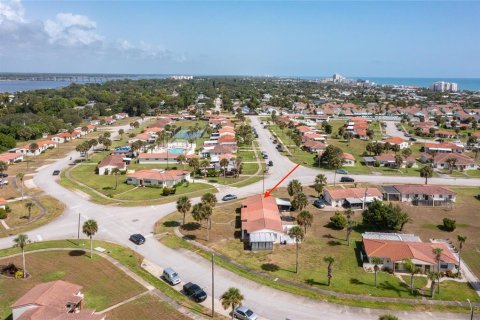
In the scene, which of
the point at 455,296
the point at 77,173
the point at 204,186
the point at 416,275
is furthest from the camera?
the point at 77,173

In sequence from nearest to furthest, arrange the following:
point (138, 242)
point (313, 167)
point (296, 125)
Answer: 1. point (138, 242)
2. point (313, 167)
3. point (296, 125)

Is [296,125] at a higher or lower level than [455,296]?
higher

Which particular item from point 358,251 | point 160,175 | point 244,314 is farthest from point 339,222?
point 160,175

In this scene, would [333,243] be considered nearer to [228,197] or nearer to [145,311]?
[228,197]

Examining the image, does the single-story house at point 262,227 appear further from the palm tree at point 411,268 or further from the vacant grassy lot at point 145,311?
the vacant grassy lot at point 145,311

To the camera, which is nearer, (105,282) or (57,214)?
(105,282)

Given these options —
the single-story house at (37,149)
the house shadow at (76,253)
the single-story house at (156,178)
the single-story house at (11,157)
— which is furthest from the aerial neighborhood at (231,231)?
the single-story house at (37,149)

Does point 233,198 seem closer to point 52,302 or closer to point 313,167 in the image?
point 313,167

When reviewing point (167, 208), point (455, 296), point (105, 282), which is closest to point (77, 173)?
point (167, 208)
